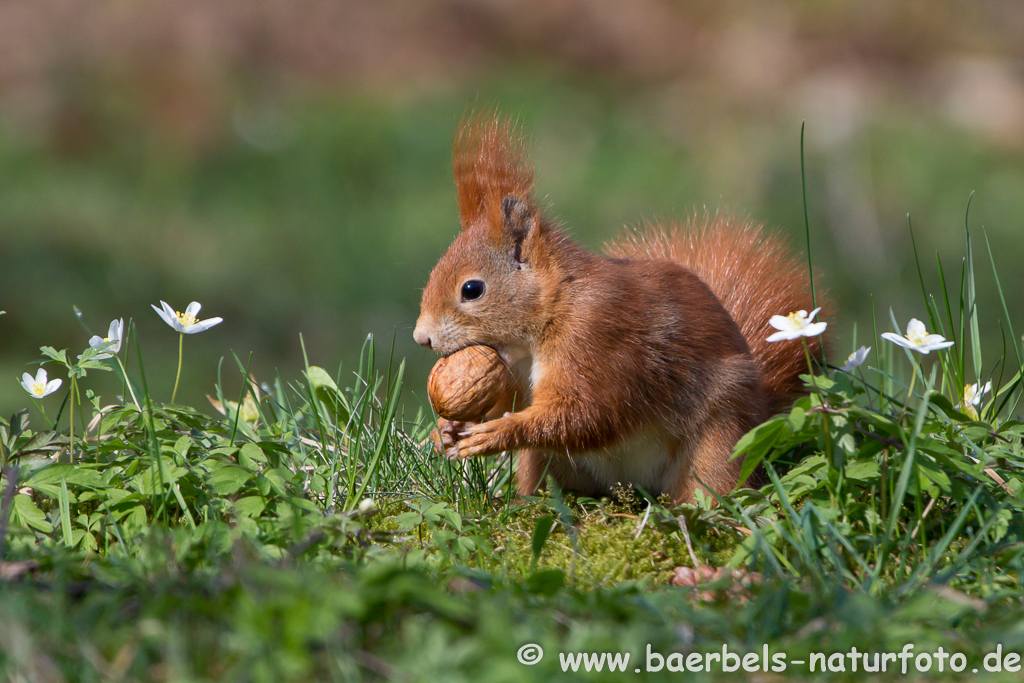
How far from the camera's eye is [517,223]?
7.66ft

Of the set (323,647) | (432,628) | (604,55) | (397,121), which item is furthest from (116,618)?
(604,55)

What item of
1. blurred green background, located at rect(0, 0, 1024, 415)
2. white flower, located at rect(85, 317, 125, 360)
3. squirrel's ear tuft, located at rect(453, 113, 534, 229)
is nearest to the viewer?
white flower, located at rect(85, 317, 125, 360)

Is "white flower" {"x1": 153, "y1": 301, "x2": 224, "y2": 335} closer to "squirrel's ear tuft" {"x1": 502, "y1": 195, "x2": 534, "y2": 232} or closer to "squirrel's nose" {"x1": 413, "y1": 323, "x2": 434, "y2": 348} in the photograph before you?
"squirrel's nose" {"x1": 413, "y1": 323, "x2": 434, "y2": 348}

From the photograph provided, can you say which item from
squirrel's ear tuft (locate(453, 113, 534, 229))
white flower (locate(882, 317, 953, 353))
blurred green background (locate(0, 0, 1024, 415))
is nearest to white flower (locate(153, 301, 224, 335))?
squirrel's ear tuft (locate(453, 113, 534, 229))

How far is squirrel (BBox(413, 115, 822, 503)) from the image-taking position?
212 centimetres

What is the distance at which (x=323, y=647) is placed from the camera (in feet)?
3.70

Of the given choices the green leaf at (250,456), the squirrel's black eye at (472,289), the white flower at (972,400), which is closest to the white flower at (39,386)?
the green leaf at (250,456)

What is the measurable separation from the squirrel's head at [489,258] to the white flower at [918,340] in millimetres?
836

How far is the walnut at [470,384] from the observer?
89.4 inches

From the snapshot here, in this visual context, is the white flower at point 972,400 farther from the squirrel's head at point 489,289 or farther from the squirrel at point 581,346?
the squirrel's head at point 489,289

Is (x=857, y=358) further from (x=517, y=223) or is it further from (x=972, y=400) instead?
(x=517, y=223)

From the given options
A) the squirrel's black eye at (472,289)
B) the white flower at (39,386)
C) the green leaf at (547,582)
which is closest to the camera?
the green leaf at (547,582)

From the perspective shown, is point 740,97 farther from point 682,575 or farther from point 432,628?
point 432,628

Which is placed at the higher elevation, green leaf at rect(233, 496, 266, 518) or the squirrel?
the squirrel
